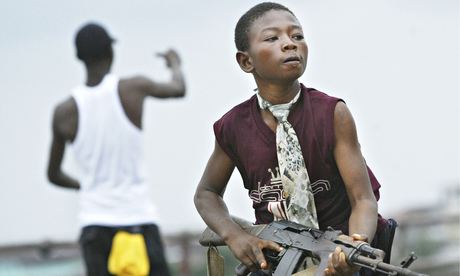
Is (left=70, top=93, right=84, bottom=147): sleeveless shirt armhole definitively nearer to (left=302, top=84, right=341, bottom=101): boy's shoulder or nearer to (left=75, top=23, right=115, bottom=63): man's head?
(left=75, top=23, right=115, bottom=63): man's head

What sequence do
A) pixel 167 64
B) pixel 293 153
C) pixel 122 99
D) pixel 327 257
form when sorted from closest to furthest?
pixel 327 257
pixel 293 153
pixel 122 99
pixel 167 64

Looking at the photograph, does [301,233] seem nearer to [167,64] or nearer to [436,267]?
[167,64]

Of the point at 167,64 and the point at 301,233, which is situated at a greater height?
the point at 167,64

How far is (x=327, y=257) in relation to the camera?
4.71 metres

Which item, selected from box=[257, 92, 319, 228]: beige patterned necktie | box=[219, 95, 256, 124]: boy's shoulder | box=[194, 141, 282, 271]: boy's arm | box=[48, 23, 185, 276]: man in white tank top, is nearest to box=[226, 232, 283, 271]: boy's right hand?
box=[194, 141, 282, 271]: boy's arm

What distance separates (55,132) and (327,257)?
121 inches

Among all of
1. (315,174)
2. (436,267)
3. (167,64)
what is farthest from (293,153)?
(436,267)

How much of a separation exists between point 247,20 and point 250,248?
91 centimetres

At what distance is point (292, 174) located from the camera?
16.5 feet

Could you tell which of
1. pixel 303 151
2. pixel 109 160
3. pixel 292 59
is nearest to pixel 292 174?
pixel 303 151

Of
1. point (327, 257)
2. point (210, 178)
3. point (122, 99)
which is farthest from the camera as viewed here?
point (122, 99)

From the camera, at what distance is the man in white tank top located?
724 cm

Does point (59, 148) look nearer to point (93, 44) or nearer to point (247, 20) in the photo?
point (93, 44)

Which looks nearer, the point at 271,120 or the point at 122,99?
the point at 271,120
